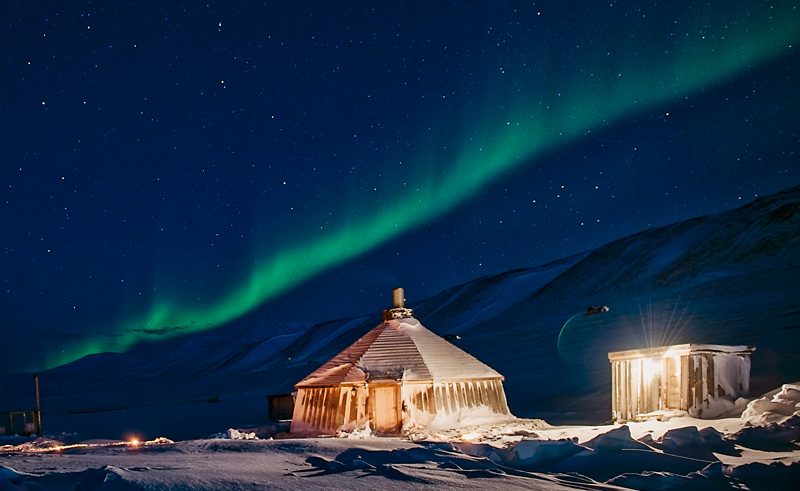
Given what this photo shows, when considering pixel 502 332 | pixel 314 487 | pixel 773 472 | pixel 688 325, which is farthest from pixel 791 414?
pixel 502 332

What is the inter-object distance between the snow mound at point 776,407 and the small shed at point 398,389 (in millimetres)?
8111

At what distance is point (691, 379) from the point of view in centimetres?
1891

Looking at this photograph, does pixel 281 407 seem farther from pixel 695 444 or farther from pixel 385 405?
pixel 695 444

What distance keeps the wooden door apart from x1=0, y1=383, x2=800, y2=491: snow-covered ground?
564 cm

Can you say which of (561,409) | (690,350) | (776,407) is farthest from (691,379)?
(561,409)

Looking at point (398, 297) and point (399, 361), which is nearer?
point (399, 361)

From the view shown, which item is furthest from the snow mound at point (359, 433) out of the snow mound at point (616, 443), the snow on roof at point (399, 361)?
the snow mound at point (616, 443)

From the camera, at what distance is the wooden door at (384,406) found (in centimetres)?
2080

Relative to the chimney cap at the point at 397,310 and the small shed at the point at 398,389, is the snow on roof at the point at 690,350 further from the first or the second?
the chimney cap at the point at 397,310

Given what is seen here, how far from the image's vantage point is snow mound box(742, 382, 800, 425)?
15422 millimetres

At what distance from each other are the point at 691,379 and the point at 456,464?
1039 cm

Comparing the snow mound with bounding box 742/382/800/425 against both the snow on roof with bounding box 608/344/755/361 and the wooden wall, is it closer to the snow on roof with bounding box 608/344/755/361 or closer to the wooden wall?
the snow on roof with bounding box 608/344/755/361

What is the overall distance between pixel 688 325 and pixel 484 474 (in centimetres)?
3677

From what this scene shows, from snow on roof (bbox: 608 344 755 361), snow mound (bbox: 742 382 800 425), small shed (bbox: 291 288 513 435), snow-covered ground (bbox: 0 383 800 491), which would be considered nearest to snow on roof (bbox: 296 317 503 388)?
small shed (bbox: 291 288 513 435)
